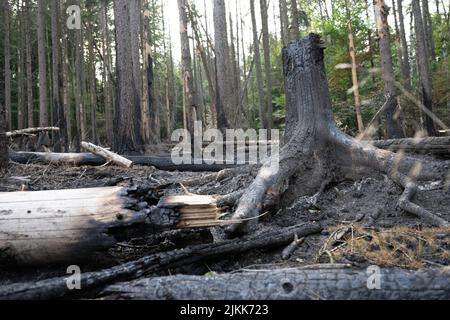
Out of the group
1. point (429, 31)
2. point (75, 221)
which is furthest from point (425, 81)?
point (75, 221)

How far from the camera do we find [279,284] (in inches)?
81.8

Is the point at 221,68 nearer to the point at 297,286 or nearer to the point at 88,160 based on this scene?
the point at 88,160

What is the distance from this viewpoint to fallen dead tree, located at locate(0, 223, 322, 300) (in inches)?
83.5

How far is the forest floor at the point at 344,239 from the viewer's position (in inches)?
104

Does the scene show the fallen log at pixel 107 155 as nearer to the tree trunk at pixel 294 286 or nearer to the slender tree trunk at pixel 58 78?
the tree trunk at pixel 294 286

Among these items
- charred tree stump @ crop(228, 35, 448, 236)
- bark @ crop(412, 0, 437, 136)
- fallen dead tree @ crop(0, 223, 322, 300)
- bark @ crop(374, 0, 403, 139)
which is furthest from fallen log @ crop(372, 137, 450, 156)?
bark @ crop(412, 0, 437, 136)

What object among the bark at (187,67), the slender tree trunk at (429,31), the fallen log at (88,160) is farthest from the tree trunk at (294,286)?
the slender tree trunk at (429,31)

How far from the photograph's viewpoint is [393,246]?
9.14 feet

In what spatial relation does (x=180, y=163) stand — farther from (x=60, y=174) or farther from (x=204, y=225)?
(x=204, y=225)

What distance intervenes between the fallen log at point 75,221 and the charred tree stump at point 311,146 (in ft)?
3.99

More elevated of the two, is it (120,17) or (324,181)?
(120,17)

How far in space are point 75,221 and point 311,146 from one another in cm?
283

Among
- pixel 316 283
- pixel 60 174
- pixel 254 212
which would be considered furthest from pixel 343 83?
pixel 316 283
